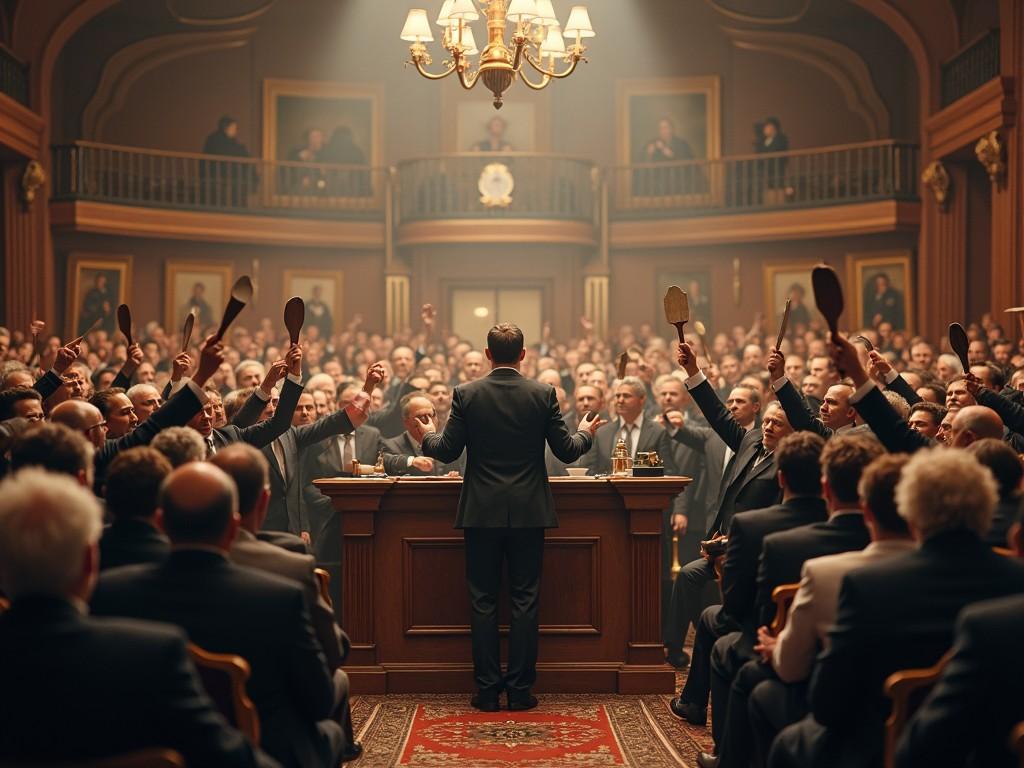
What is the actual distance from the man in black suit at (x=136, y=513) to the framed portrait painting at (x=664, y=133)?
16.7m

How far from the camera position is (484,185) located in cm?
1897

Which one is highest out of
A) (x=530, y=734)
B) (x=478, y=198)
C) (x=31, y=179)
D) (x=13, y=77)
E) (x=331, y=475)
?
(x=13, y=77)

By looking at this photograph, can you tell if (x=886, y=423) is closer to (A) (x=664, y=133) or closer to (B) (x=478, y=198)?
(B) (x=478, y=198)

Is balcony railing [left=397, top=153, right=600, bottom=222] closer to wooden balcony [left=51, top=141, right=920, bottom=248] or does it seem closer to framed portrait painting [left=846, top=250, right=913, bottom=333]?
wooden balcony [left=51, top=141, right=920, bottom=248]

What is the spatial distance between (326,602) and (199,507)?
109 cm

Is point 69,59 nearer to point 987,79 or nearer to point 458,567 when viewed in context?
point 987,79

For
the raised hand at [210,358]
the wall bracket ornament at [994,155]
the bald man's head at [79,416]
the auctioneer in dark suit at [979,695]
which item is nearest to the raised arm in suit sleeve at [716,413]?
the raised hand at [210,358]

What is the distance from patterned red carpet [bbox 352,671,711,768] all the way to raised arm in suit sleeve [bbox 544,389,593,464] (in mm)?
1157

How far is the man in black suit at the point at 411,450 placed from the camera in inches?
261

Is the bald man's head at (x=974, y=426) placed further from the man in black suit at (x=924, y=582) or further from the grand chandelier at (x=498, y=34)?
the grand chandelier at (x=498, y=34)

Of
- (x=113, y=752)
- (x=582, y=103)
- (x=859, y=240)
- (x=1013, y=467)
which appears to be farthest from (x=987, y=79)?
(x=113, y=752)

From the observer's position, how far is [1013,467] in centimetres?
382

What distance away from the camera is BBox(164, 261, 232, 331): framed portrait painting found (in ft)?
62.7

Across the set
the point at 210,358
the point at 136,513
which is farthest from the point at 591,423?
the point at 136,513
